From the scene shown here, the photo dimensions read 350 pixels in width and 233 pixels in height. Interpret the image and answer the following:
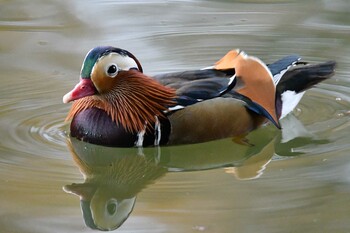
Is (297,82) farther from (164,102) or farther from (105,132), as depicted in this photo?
(105,132)

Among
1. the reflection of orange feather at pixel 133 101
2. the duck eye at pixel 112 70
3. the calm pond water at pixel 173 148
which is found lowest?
the calm pond water at pixel 173 148

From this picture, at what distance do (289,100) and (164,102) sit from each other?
0.83 metres

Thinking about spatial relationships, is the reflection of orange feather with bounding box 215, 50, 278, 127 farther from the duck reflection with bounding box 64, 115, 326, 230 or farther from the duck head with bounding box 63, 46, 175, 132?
the duck head with bounding box 63, 46, 175, 132

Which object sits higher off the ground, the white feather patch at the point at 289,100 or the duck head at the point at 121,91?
the duck head at the point at 121,91

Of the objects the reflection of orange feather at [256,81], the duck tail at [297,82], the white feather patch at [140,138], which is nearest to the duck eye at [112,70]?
the white feather patch at [140,138]

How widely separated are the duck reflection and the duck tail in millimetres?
231

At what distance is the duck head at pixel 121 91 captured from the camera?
208 inches

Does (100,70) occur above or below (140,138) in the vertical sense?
above

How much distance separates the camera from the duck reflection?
15.8ft

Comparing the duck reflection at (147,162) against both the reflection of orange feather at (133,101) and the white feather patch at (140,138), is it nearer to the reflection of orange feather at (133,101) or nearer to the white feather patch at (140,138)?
the white feather patch at (140,138)

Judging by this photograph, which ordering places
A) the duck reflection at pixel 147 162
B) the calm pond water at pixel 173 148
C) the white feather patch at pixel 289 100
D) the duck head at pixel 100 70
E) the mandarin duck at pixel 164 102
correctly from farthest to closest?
the white feather patch at pixel 289 100
the mandarin duck at pixel 164 102
the duck head at pixel 100 70
the duck reflection at pixel 147 162
the calm pond water at pixel 173 148

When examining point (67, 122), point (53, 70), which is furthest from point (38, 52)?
point (67, 122)

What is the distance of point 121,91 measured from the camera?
550cm

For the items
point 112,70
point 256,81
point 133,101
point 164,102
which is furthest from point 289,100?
point 112,70
